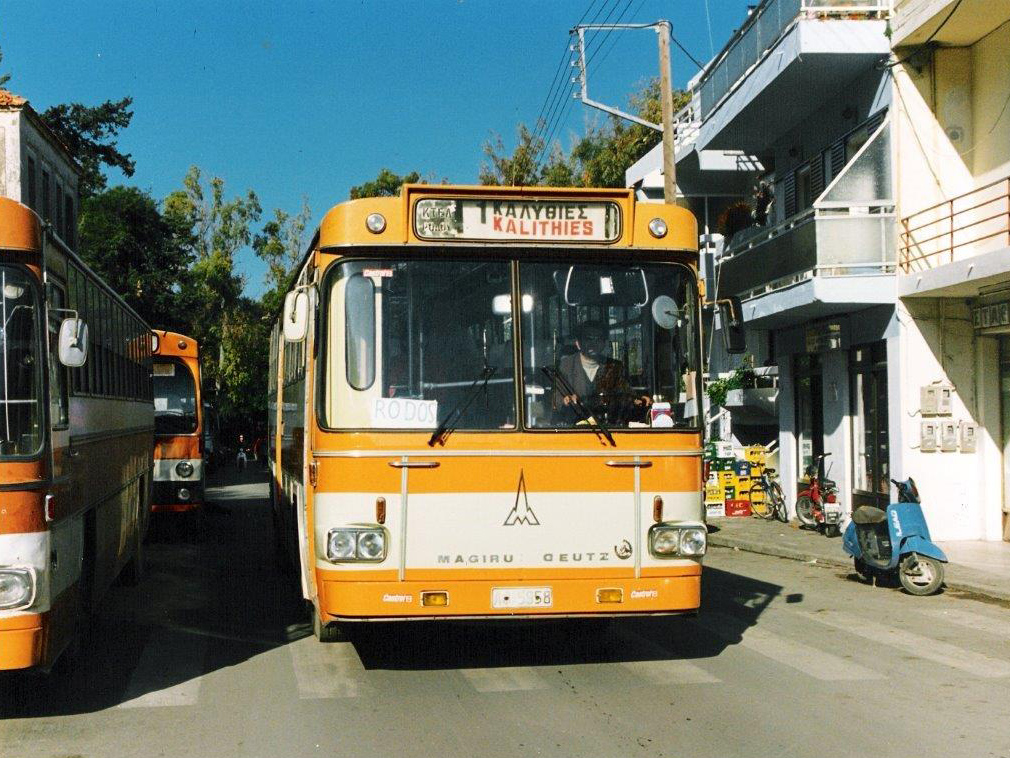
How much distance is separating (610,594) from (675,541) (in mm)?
562

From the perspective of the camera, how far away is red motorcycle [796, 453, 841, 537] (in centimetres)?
1894

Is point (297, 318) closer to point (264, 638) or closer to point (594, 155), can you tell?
point (264, 638)

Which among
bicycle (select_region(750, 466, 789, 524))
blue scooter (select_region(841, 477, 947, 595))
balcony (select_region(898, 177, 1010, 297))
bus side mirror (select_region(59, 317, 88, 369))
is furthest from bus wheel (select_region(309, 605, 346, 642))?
bicycle (select_region(750, 466, 789, 524))

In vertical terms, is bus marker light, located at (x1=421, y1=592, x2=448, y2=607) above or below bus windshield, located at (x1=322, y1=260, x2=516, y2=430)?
below

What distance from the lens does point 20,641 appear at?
6.13 meters

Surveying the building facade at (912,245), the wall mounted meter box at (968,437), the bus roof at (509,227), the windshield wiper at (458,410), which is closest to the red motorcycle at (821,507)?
the building facade at (912,245)

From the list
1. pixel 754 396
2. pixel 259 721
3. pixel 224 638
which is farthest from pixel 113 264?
pixel 259 721

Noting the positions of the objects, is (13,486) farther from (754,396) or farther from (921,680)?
(754,396)

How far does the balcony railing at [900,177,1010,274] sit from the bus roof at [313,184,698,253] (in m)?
10.1

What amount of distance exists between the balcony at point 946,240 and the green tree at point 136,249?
36.2 metres

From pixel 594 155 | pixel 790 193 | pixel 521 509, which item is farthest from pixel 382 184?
pixel 521 509

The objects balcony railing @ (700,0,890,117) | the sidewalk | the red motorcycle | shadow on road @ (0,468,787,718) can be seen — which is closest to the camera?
shadow on road @ (0,468,787,718)

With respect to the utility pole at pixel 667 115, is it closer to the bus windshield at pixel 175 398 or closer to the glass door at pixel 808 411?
the glass door at pixel 808 411

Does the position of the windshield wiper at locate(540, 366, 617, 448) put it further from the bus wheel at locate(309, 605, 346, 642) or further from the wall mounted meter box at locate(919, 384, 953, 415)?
the wall mounted meter box at locate(919, 384, 953, 415)
